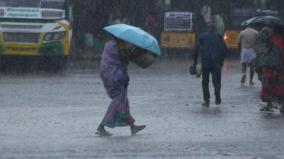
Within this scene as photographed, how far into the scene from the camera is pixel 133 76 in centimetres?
2564

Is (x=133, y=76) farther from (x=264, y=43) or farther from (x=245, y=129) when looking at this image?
(x=245, y=129)

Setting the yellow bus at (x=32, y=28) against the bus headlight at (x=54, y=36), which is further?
the bus headlight at (x=54, y=36)

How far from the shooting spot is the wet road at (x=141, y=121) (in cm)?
1221

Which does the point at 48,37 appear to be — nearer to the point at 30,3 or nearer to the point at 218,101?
the point at 30,3

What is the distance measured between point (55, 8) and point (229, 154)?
15.6 metres

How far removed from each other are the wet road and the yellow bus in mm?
1499

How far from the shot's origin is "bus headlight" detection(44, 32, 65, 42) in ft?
86.7

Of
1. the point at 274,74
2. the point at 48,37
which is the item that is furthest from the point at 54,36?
the point at 274,74

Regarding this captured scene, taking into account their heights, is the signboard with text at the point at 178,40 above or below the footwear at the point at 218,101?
below

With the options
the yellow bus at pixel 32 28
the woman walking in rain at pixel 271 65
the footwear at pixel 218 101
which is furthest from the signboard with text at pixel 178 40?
the woman walking in rain at pixel 271 65

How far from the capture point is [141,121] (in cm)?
1587

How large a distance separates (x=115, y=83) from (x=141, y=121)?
198 centimetres

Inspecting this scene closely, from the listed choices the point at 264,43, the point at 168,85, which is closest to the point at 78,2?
the point at 168,85

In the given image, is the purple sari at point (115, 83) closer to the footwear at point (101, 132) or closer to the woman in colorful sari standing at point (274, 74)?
the footwear at point (101, 132)
